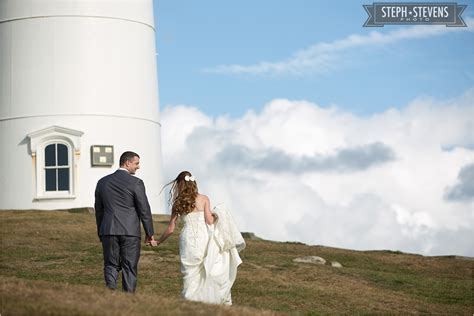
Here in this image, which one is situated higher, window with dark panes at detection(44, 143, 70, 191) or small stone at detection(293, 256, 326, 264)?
window with dark panes at detection(44, 143, 70, 191)

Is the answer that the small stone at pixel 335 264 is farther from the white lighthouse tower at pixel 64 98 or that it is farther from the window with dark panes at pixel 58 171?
Answer: the window with dark panes at pixel 58 171

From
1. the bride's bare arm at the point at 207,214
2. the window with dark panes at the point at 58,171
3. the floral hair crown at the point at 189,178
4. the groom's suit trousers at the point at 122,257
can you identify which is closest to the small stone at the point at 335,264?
the bride's bare arm at the point at 207,214

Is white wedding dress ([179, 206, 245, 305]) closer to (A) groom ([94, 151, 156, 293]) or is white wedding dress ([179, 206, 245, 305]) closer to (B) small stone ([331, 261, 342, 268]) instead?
(A) groom ([94, 151, 156, 293])

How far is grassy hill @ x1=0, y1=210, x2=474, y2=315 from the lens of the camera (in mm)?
13828

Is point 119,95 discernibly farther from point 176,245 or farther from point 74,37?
point 176,245

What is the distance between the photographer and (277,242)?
28906mm

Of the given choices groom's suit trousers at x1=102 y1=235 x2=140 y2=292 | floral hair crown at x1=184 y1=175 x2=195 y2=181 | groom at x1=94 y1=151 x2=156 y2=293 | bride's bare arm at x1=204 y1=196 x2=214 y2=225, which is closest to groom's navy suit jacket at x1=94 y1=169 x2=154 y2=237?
groom at x1=94 y1=151 x2=156 y2=293

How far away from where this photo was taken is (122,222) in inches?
610

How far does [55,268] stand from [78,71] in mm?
10711

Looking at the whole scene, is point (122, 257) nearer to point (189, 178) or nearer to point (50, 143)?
point (189, 178)

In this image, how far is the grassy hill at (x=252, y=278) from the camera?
544 inches

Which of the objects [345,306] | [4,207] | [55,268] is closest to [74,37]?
[4,207]

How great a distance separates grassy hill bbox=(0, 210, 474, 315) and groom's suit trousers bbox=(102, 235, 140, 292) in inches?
16.1

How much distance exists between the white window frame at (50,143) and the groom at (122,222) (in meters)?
16.5
